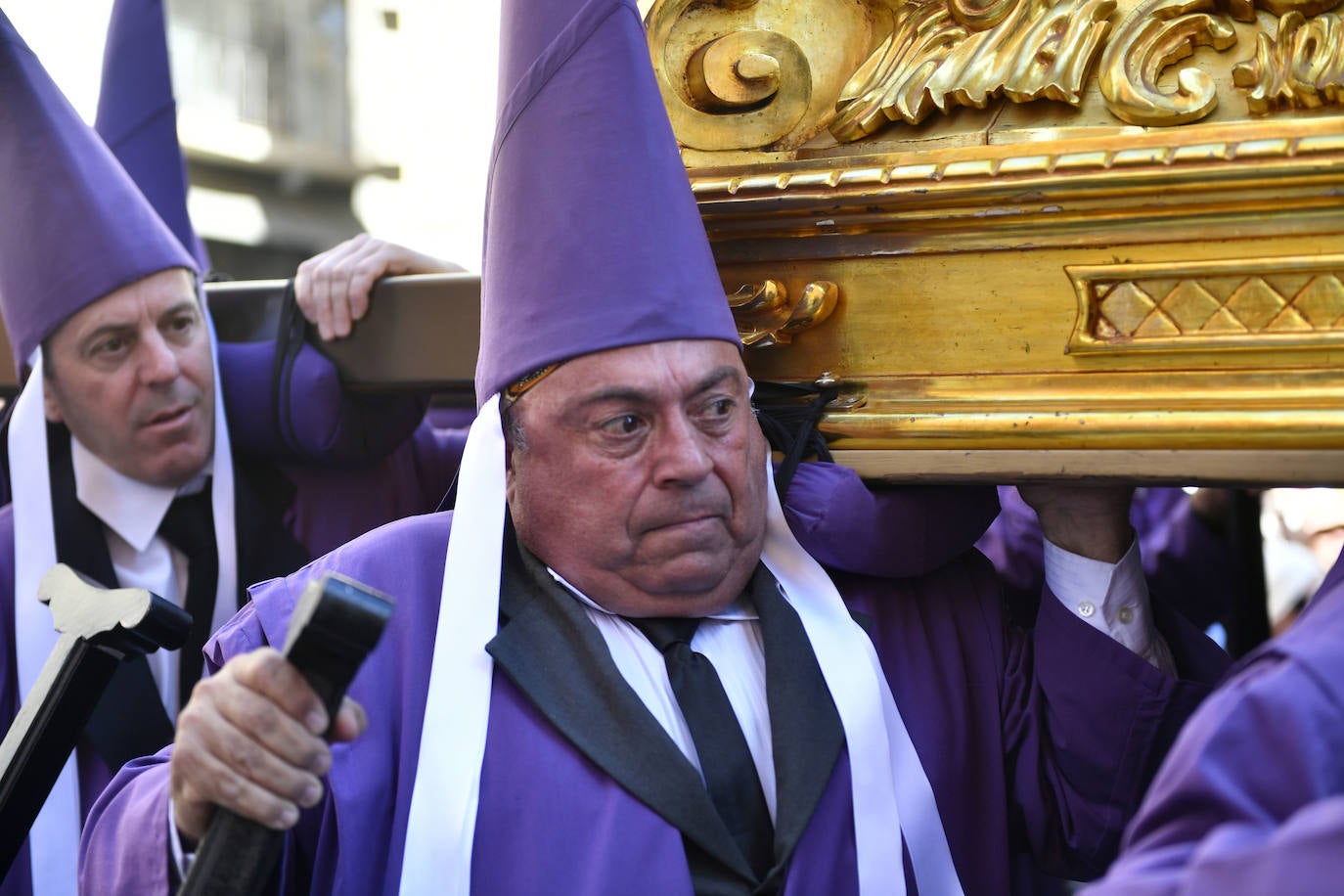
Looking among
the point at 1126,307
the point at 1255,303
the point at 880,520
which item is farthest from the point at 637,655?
the point at 1255,303

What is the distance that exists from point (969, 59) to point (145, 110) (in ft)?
6.25

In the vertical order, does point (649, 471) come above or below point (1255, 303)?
below

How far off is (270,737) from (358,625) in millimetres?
208

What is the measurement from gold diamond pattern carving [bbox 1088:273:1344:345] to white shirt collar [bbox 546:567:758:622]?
56 cm

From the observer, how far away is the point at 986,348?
158 cm

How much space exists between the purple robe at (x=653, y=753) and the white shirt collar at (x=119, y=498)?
30.9 inches

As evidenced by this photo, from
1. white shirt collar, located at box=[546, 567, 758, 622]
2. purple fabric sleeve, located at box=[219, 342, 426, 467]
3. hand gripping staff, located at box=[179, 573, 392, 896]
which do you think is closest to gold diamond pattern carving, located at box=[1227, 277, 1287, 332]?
white shirt collar, located at box=[546, 567, 758, 622]

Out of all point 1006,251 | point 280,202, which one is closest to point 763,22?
point 1006,251

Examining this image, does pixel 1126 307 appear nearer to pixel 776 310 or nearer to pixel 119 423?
pixel 776 310

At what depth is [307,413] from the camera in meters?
2.35

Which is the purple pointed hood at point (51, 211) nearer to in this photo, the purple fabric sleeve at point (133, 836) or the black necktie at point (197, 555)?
the black necktie at point (197, 555)

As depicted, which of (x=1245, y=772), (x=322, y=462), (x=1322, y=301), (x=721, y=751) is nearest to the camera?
(x=1245, y=772)

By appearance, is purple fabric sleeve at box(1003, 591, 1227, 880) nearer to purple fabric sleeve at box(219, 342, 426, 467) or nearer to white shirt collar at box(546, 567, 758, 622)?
white shirt collar at box(546, 567, 758, 622)

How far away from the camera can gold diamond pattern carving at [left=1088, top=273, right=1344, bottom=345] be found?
4.57 ft
